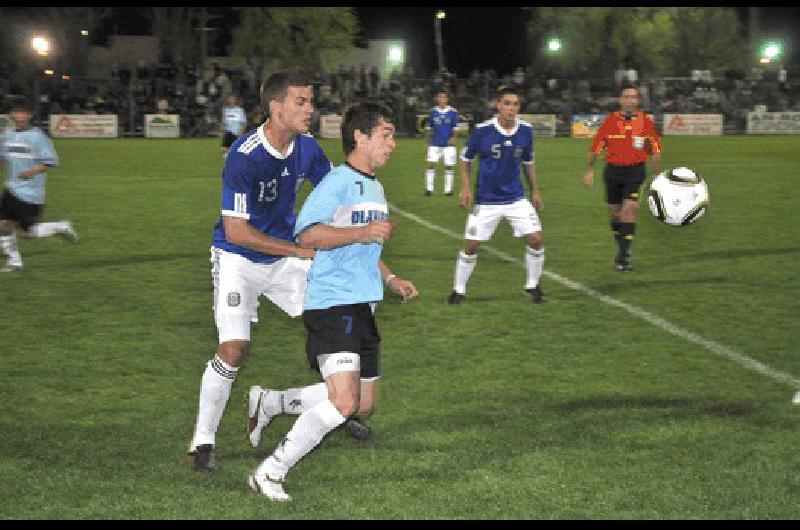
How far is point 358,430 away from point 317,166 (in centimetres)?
150

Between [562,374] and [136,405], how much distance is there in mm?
2899

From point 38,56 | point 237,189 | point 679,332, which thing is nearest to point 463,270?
point 679,332

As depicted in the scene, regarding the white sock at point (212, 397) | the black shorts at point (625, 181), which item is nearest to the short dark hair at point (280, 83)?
the white sock at point (212, 397)

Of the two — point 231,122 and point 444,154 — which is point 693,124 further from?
point 444,154

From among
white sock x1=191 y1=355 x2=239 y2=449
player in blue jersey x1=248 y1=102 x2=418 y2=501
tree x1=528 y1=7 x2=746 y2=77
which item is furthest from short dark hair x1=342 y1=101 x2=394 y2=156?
tree x1=528 y1=7 x2=746 y2=77

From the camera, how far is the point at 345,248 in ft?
17.6

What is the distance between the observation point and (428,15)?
8525cm

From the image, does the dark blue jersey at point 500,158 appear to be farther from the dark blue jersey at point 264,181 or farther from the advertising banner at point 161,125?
the advertising banner at point 161,125

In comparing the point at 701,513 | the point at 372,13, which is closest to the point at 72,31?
the point at 372,13

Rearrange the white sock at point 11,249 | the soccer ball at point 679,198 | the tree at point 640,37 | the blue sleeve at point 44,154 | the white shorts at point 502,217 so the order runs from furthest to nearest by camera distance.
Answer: the tree at point 640,37 → the white sock at point 11,249 → the blue sleeve at point 44,154 → the white shorts at point 502,217 → the soccer ball at point 679,198

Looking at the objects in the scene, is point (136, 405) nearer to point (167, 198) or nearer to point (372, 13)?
point (167, 198)

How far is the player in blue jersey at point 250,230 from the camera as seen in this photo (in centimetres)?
565

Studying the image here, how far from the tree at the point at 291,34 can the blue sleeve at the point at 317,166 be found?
201ft

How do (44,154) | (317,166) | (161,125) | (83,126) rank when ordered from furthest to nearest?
(161,125), (83,126), (44,154), (317,166)
